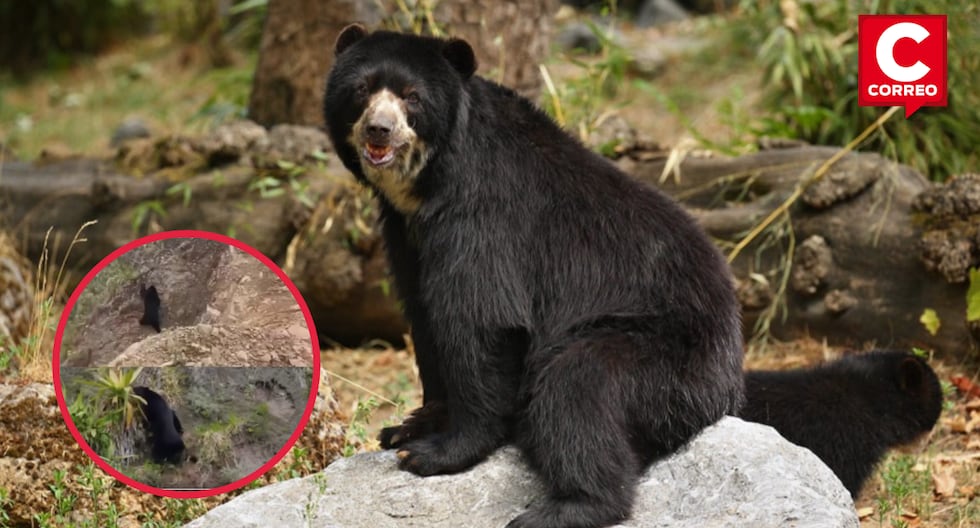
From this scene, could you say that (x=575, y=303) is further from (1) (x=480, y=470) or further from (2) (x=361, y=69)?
(2) (x=361, y=69)

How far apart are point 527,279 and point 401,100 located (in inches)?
33.7

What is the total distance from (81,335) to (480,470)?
1.58 m

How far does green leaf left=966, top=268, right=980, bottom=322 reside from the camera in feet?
21.4

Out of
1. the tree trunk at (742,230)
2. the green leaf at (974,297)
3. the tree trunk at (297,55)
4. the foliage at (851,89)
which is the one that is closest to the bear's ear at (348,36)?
the tree trunk at (742,230)

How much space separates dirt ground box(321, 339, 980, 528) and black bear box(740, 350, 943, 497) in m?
0.17

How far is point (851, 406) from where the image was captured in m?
5.97

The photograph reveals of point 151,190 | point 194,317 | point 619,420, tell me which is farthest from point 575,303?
point 151,190

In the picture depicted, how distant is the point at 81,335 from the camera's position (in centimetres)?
423

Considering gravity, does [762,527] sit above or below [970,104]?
below

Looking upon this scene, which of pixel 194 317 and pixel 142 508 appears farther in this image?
pixel 142 508

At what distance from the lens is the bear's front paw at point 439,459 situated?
4.31 metres

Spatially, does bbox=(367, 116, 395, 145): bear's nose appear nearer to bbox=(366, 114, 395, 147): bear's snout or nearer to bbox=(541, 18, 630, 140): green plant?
bbox=(366, 114, 395, 147): bear's snout

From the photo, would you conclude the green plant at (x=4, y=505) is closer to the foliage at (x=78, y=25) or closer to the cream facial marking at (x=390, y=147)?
the cream facial marking at (x=390, y=147)

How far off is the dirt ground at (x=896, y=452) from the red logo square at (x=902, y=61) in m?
2.05
